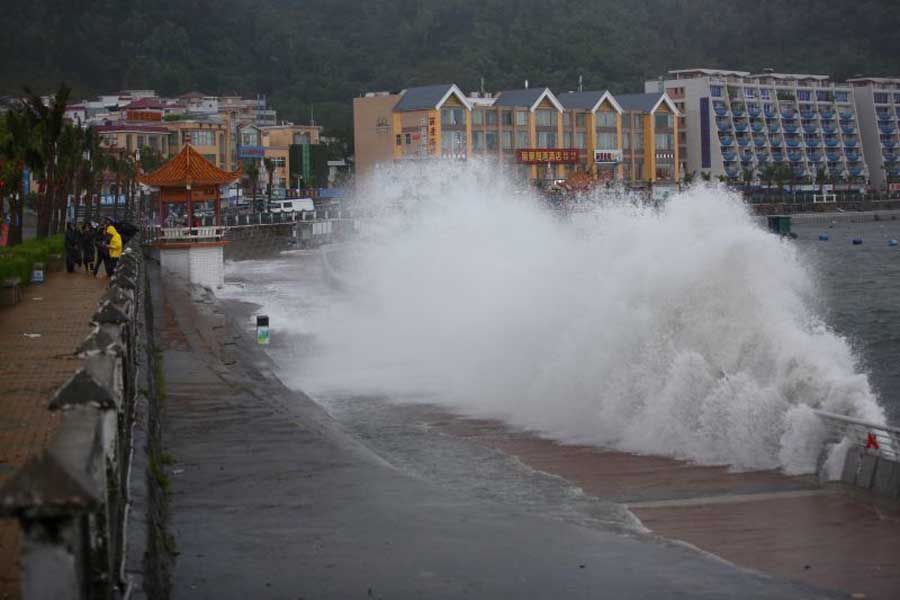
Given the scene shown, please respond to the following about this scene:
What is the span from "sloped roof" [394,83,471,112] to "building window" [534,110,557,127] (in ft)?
24.0

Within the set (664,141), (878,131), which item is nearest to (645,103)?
(664,141)

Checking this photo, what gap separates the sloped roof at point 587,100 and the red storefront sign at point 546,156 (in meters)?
5.15

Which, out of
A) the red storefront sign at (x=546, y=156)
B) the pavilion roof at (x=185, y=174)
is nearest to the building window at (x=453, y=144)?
the red storefront sign at (x=546, y=156)

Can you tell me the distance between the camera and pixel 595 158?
101 m

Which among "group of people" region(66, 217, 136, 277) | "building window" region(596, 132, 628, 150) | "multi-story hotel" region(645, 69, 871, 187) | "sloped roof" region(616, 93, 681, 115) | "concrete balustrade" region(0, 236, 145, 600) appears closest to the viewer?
"concrete balustrade" region(0, 236, 145, 600)

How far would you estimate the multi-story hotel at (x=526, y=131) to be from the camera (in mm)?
91938

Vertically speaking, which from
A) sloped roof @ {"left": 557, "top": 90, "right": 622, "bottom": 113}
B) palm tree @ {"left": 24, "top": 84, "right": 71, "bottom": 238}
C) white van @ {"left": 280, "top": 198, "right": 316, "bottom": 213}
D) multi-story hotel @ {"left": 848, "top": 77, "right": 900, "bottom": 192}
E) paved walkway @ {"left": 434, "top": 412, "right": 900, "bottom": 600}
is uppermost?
multi-story hotel @ {"left": 848, "top": 77, "right": 900, "bottom": 192}

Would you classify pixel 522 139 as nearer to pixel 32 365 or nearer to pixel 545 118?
pixel 545 118

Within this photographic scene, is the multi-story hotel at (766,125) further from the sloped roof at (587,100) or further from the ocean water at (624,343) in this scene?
the ocean water at (624,343)

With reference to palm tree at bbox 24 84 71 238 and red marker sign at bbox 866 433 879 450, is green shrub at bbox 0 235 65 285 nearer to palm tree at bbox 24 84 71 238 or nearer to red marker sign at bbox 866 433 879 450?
palm tree at bbox 24 84 71 238

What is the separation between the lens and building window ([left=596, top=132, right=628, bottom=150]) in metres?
102

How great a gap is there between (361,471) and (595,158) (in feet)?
296

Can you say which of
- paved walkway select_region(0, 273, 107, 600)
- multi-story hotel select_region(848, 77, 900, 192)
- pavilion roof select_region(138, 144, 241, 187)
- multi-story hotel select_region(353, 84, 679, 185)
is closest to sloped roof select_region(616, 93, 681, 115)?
multi-story hotel select_region(353, 84, 679, 185)

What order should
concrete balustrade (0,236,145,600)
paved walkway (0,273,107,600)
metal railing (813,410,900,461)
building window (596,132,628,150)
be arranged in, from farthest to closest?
building window (596,132,628,150), metal railing (813,410,900,461), paved walkway (0,273,107,600), concrete balustrade (0,236,145,600)
